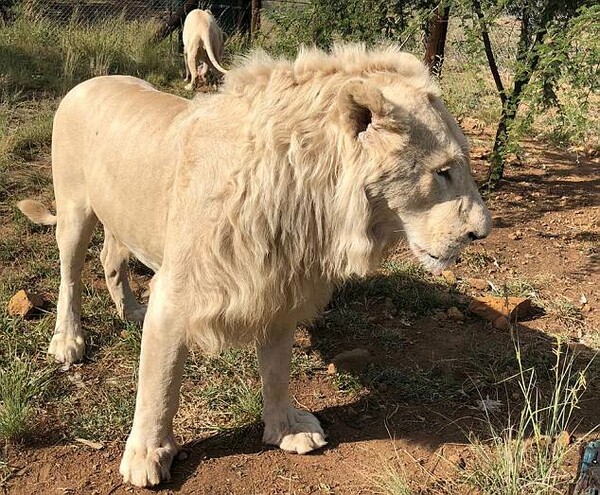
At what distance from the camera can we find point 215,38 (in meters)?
9.48

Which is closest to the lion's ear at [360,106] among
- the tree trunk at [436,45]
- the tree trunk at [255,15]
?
the tree trunk at [436,45]

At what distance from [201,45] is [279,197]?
7875 mm

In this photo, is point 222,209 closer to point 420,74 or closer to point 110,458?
point 420,74

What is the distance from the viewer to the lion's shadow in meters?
3.04

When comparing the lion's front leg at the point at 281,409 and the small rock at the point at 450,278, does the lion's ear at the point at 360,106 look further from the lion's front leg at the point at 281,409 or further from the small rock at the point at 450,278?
the small rock at the point at 450,278

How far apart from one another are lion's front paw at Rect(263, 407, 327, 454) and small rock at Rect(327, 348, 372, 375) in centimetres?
54

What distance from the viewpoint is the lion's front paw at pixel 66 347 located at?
11.1 feet

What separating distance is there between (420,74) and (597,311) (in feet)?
9.02

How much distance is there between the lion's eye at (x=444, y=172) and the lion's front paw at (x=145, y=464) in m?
1.52

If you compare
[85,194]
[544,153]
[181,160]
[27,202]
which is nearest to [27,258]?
[27,202]

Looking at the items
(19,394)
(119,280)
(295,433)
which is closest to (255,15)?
(119,280)

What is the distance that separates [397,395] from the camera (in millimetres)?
3324

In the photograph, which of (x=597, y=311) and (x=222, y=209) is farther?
(x=597, y=311)

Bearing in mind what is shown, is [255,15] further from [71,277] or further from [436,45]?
[71,277]
